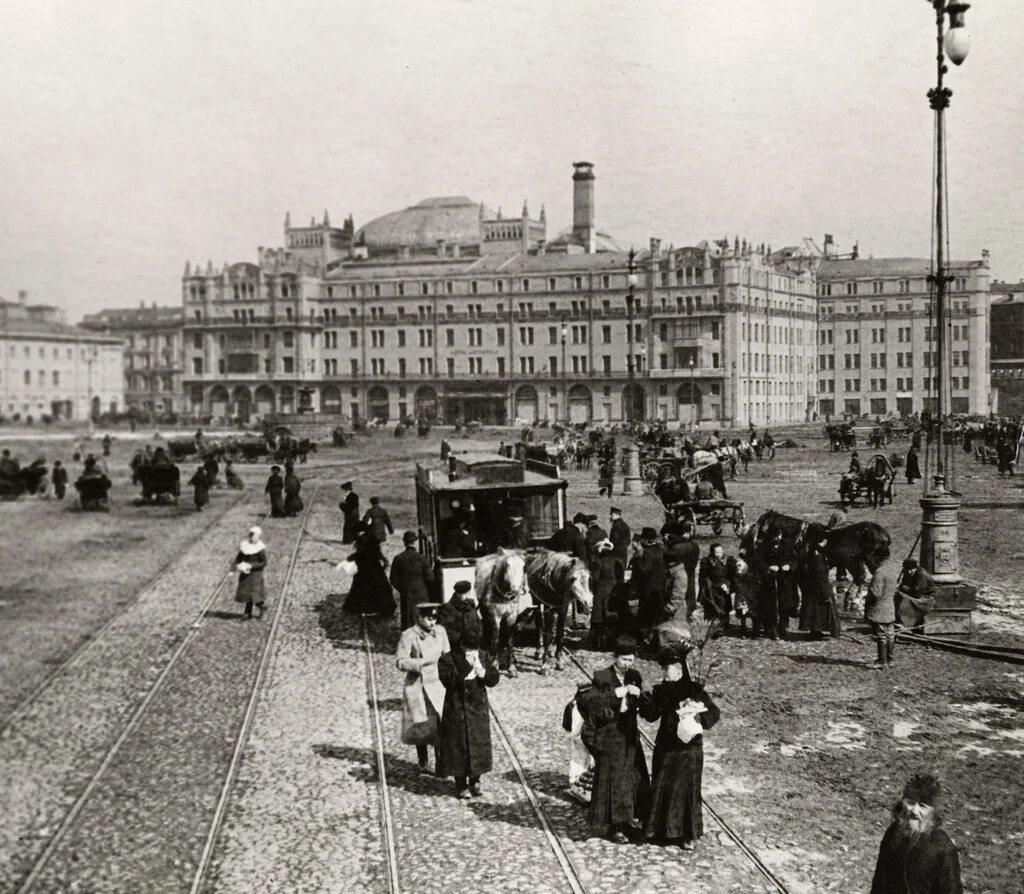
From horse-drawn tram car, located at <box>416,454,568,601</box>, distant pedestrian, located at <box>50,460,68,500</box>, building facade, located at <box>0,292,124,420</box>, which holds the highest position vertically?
building facade, located at <box>0,292,124,420</box>

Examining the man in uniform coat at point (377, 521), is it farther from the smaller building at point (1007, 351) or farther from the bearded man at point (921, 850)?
the smaller building at point (1007, 351)

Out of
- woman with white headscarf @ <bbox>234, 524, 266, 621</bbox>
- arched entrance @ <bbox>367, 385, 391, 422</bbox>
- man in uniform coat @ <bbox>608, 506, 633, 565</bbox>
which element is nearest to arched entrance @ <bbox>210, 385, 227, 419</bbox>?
woman with white headscarf @ <bbox>234, 524, 266, 621</bbox>

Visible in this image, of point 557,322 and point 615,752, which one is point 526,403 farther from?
point 615,752

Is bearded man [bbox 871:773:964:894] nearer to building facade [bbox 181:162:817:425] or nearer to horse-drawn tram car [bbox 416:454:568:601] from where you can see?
horse-drawn tram car [bbox 416:454:568:601]

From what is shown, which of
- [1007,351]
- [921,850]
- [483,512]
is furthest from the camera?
[1007,351]

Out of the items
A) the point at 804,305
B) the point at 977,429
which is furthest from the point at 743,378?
the point at 977,429

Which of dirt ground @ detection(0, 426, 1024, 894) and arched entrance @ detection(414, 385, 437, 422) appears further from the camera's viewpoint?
arched entrance @ detection(414, 385, 437, 422)

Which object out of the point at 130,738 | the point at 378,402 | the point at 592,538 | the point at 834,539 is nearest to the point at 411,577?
the point at 592,538
